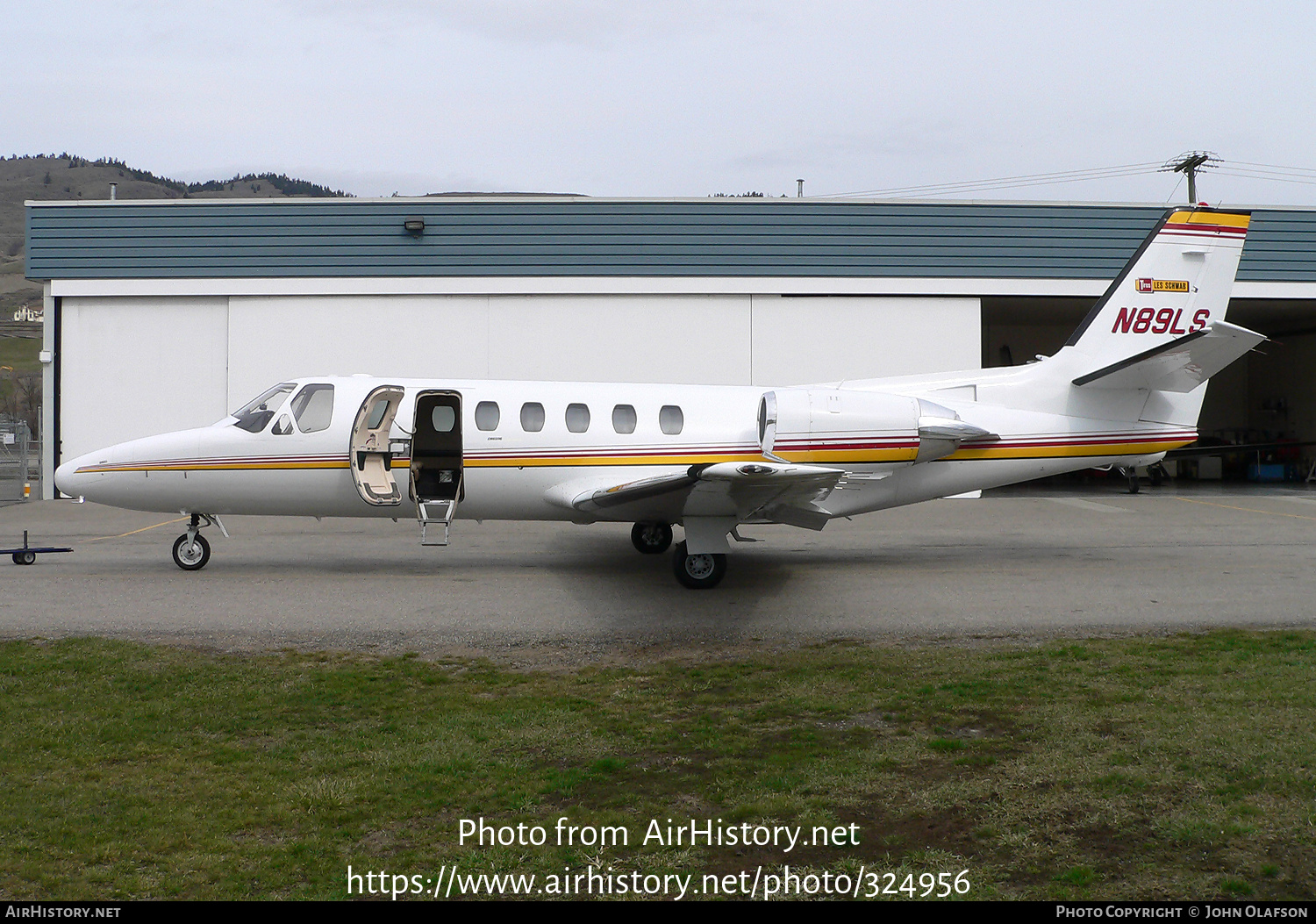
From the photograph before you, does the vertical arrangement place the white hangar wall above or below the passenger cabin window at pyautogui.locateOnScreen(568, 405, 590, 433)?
above

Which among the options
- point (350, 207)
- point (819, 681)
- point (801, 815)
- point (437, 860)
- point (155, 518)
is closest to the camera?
point (437, 860)

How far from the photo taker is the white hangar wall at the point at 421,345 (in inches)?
936

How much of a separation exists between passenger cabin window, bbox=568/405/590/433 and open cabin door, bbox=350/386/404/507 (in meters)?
2.19

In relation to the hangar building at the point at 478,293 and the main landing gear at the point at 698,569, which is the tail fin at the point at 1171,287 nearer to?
the main landing gear at the point at 698,569

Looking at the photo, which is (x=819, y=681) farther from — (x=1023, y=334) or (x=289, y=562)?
(x=1023, y=334)

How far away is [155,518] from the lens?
20562 mm

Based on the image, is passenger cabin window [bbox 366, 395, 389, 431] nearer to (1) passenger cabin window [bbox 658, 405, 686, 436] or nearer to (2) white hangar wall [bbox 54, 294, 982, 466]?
(1) passenger cabin window [bbox 658, 405, 686, 436]

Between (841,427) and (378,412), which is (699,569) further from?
(378,412)

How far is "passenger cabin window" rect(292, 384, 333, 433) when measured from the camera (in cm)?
1282

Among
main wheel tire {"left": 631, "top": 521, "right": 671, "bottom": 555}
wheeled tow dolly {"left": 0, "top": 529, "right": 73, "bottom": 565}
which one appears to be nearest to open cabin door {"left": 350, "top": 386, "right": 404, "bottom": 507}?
main wheel tire {"left": 631, "top": 521, "right": 671, "bottom": 555}

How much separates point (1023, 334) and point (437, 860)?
3751 cm

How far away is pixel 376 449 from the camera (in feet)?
42.4

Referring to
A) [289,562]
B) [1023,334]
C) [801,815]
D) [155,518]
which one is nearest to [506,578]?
[289,562]

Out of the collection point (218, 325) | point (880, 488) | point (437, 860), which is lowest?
point (437, 860)
